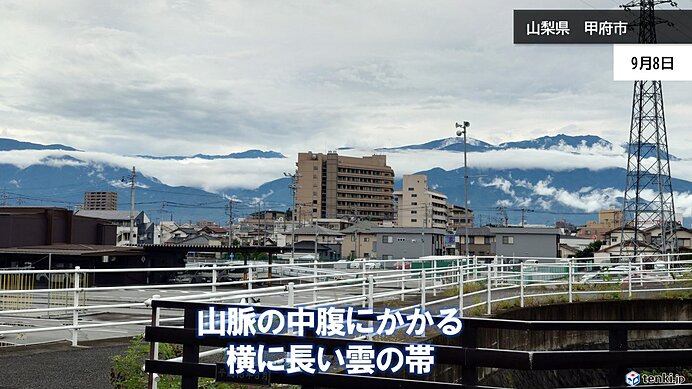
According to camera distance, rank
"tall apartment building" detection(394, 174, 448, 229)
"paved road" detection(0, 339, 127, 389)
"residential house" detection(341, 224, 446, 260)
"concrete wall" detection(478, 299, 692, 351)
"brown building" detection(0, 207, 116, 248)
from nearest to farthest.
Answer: "paved road" detection(0, 339, 127, 389), "concrete wall" detection(478, 299, 692, 351), "brown building" detection(0, 207, 116, 248), "residential house" detection(341, 224, 446, 260), "tall apartment building" detection(394, 174, 448, 229)

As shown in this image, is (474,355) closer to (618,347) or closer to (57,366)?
(618,347)

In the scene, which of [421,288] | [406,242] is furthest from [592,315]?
[406,242]

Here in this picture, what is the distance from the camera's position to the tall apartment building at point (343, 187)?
157375mm

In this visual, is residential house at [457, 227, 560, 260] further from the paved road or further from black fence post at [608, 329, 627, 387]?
black fence post at [608, 329, 627, 387]

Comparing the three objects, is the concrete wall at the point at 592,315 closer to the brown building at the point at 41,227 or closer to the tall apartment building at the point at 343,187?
the brown building at the point at 41,227

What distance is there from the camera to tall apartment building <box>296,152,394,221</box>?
15738 cm

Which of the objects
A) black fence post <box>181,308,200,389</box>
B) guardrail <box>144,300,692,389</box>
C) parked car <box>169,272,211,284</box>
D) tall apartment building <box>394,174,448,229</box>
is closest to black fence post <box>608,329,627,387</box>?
guardrail <box>144,300,692,389</box>

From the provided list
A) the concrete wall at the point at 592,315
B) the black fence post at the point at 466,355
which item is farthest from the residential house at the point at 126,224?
the black fence post at the point at 466,355

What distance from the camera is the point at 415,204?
144m

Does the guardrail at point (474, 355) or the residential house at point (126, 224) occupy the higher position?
the residential house at point (126, 224)

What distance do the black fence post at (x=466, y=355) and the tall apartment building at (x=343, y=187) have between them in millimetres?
146502

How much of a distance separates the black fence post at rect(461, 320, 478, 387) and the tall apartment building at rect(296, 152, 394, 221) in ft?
481

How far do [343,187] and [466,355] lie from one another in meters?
153

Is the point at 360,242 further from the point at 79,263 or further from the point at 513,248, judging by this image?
the point at 79,263
